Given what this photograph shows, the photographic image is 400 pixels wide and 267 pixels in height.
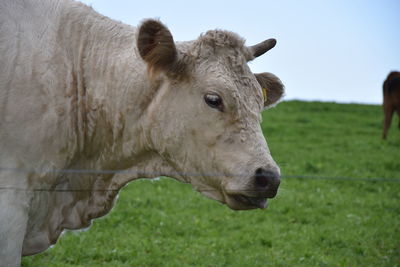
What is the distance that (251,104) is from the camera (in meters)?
4.04

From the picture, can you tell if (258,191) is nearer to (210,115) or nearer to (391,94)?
(210,115)

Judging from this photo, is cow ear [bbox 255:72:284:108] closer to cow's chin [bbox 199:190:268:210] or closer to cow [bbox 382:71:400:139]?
cow's chin [bbox 199:190:268:210]

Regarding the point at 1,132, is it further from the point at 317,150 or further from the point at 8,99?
the point at 317,150

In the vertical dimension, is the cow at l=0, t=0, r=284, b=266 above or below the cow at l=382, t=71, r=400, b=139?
above

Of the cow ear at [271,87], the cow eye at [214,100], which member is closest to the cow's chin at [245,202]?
the cow eye at [214,100]

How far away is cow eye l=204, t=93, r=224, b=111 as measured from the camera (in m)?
4.01

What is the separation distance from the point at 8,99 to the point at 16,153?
0.37 metres

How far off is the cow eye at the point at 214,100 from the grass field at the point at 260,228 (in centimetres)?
361

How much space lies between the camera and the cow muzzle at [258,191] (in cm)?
375

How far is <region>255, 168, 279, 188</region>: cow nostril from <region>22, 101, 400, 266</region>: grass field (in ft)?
12.1

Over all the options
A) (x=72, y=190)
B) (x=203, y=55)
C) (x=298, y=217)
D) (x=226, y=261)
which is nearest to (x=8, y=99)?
(x=72, y=190)

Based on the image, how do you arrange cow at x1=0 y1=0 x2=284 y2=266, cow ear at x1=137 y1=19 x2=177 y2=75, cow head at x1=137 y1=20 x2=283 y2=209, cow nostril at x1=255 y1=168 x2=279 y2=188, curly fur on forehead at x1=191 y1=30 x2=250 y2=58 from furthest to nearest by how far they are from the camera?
curly fur on forehead at x1=191 y1=30 x2=250 y2=58 < cow ear at x1=137 y1=19 x2=177 y2=75 < cow at x1=0 y1=0 x2=284 y2=266 < cow head at x1=137 y1=20 x2=283 y2=209 < cow nostril at x1=255 y1=168 x2=279 y2=188

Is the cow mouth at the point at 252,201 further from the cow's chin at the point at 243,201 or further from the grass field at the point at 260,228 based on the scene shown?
the grass field at the point at 260,228

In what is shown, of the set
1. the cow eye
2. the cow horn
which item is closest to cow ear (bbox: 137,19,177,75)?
the cow eye
